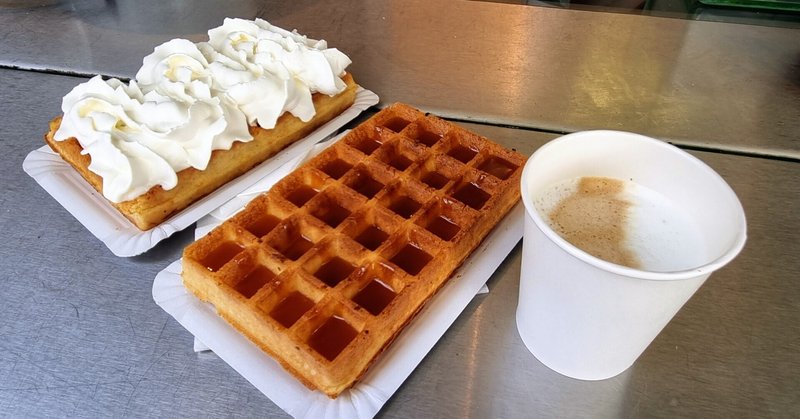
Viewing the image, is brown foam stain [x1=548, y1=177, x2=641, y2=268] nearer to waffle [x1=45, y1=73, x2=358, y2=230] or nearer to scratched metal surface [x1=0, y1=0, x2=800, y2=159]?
scratched metal surface [x1=0, y1=0, x2=800, y2=159]

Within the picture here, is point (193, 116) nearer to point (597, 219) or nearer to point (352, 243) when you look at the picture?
point (352, 243)

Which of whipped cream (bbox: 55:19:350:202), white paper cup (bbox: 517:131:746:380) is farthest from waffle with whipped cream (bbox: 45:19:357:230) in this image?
white paper cup (bbox: 517:131:746:380)

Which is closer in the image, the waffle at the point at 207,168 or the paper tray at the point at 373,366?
the paper tray at the point at 373,366

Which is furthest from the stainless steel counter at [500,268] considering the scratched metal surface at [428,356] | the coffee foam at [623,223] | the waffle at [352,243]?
the coffee foam at [623,223]

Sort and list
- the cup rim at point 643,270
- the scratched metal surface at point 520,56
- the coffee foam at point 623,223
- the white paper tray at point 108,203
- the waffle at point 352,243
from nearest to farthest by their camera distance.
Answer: the cup rim at point 643,270 < the coffee foam at point 623,223 < the waffle at point 352,243 < the white paper tray at point 108,203 < the scratched metal surface at point 520,56

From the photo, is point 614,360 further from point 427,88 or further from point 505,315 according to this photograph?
point 427,88

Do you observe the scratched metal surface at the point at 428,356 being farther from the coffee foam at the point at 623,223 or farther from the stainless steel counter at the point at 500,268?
the coffee foam at the point at 623,223

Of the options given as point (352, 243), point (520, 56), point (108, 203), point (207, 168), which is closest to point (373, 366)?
point (352, 243)
